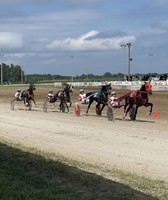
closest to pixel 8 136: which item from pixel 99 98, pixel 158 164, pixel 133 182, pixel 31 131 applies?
pixel 31 131

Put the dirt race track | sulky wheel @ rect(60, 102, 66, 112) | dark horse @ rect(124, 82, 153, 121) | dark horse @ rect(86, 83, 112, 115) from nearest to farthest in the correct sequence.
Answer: the dirt race track < dark horse @ rect(124, 82, 153, 121) < dark horse @ rect(86, 83, 112, 115) < sulky wheel @ rect(60, 102, 66, 112)

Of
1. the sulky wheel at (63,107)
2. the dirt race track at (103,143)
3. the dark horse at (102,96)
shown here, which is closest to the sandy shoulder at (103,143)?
the dirt race track at (103,143)

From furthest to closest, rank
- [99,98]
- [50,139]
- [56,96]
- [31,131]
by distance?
[56,96] → [99,98] → [31,131] → [50,139]

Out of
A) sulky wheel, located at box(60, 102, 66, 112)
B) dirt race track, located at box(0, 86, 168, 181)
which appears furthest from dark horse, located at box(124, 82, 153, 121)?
sulky wheel, located at box(60, 102, 66, 112)

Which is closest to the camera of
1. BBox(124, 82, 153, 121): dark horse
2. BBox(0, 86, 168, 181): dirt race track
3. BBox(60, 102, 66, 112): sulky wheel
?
BBox(0, 86, 168, 181): dirt race track

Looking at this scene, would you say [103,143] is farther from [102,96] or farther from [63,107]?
[63,107]

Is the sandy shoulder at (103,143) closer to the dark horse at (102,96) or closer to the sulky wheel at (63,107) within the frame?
the dark horse at (102,96)

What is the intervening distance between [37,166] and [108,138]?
20.7 feet

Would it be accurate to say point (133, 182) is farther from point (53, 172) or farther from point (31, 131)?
point (31, 131)

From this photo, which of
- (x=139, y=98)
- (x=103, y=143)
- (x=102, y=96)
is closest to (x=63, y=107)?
(x=102, y=96)

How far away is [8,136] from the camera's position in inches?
648

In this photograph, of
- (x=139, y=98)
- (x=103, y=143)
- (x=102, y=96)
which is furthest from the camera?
(x=102, y=96)

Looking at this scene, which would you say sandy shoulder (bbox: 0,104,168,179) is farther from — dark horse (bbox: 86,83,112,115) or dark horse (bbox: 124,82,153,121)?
dark horse (bbox: 86,83,112,115)

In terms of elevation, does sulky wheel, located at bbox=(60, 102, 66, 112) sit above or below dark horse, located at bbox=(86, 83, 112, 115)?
below
